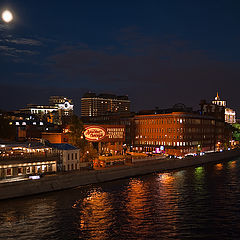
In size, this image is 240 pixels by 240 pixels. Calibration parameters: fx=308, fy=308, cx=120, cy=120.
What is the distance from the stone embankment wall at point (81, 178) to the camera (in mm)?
53062

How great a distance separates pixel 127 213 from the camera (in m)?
45.6

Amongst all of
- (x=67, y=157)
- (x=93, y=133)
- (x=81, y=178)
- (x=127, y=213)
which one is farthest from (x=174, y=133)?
(x=127, y=213)

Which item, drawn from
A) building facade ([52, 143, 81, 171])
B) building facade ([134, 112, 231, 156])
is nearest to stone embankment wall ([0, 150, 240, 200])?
building facade ([52, 143, 81, 171])

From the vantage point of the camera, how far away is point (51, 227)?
129 feet

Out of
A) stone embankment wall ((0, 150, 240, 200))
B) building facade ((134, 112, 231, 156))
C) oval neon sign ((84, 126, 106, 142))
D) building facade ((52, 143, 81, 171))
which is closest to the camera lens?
stone embankment wall ((0, 150, 240, 200))

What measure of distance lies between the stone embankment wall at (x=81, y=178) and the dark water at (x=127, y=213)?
202 cm

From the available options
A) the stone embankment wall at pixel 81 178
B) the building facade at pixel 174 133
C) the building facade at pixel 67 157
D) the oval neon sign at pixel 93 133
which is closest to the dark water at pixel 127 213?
the stone embankment wall at pixel 81 178

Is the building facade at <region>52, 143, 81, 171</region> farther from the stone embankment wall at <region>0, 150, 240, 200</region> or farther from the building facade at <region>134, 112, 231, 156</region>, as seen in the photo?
the building facade at <region>134, 112, 231, 156</region>

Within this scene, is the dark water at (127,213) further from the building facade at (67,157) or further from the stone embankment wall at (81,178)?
the building facade at (67,157)

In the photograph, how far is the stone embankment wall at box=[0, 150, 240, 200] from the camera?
5306 centimetres

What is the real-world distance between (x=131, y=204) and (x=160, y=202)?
520cm

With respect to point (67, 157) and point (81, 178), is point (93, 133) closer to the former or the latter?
point (67, 157)

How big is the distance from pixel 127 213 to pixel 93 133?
45898 millimetres

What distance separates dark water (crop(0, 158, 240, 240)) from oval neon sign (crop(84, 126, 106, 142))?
2443cm
